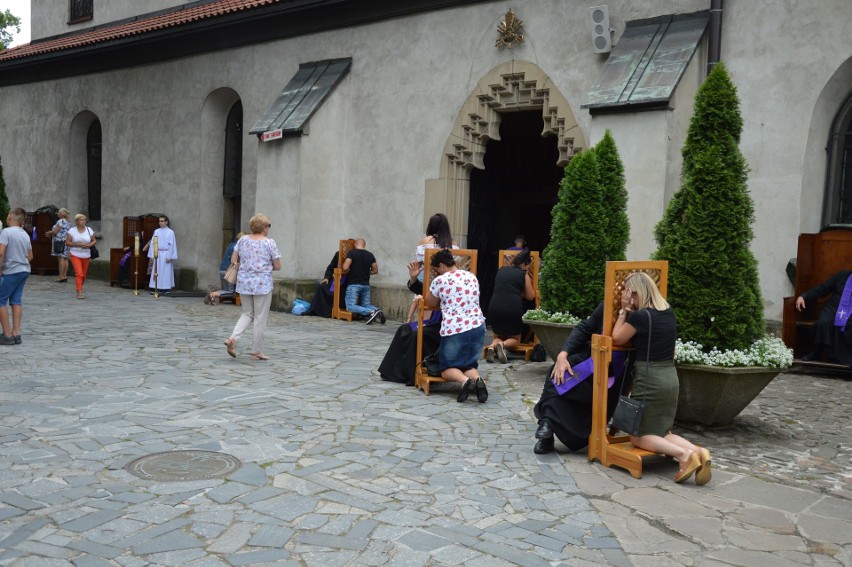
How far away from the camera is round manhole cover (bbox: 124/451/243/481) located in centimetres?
527

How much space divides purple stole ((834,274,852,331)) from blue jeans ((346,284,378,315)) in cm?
761

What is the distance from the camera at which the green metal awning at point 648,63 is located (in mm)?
11070

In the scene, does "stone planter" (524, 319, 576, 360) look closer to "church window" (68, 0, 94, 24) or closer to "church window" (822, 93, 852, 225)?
"church window" (822, 93, 852, 225)

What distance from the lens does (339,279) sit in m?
14.8

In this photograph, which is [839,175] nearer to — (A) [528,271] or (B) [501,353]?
(A) [528,271]

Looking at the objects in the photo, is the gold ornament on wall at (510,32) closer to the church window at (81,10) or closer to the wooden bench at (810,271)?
the wooden bench at (810,271)

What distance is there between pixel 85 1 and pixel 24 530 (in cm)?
2410

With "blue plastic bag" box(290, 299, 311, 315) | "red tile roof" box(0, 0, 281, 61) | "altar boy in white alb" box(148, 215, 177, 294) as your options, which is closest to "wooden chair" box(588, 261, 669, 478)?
"blue plastic bag" box(290, 299, 311, 315)

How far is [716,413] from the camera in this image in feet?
23.1

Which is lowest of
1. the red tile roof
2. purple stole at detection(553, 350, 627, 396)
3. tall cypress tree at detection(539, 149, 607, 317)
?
purple stole at detection(553, 350, 627, 396)

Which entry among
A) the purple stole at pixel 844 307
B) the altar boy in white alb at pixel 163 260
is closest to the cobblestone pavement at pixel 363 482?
the purple stole at pixel 844 307

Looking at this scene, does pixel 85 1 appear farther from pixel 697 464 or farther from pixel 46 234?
pixel 697 464

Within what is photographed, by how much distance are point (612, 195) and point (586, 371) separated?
3.87 metres

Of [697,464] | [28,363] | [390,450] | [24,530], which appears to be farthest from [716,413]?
[28,363]
